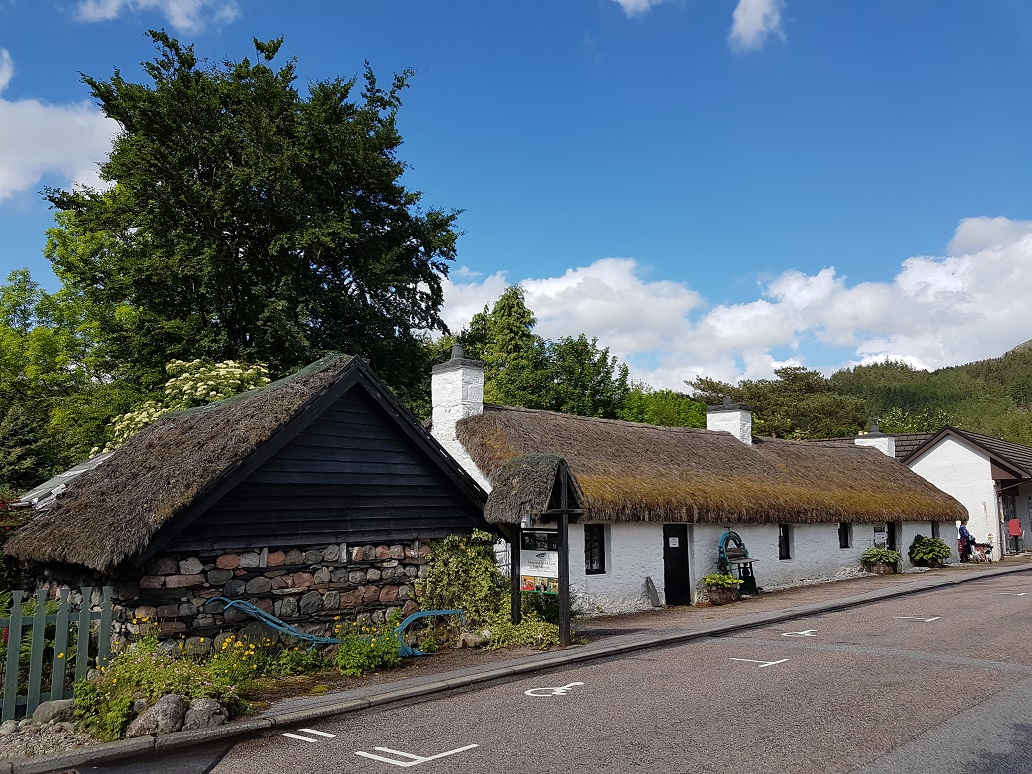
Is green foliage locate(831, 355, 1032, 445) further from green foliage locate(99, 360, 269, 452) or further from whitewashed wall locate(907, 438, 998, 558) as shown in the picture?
green foliage locate(99, 360, 269, 452)

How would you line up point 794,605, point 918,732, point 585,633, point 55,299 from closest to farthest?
point 918,732 → point 585,633 → point 794,605 → point 55,299

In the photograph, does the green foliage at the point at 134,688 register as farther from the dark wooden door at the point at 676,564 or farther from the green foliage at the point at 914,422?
the green foliage at the point at 914,422

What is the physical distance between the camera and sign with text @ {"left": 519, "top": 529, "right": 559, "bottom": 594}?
41.6 ft

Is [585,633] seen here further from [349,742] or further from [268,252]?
[268,252]

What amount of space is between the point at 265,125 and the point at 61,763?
2212 centimetres

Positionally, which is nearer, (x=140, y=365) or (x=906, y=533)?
(x=140, y=365)

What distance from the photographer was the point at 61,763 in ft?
22.6

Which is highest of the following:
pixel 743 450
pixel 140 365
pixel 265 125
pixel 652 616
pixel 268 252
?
pixel 265 125

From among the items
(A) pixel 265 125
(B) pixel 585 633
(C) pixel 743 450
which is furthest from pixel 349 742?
(A) pixel 265 125

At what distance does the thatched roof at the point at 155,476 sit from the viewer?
9453 millimetres

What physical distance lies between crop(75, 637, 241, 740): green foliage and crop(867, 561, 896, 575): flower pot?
24233 mm

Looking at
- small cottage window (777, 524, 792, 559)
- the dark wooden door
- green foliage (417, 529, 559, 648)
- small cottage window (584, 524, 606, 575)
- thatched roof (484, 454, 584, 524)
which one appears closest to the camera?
thatched roof (484, 454, 584, 524)

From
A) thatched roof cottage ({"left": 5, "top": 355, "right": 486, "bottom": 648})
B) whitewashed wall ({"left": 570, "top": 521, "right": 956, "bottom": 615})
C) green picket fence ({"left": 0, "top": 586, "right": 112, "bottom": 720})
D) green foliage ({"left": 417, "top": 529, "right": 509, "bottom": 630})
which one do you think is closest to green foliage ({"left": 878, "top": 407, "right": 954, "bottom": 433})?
whitewashed wall ({"left": 570, "top": 521, "right": 956, "bottom": 615})

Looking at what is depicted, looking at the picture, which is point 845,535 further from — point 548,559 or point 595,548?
point 548,559
